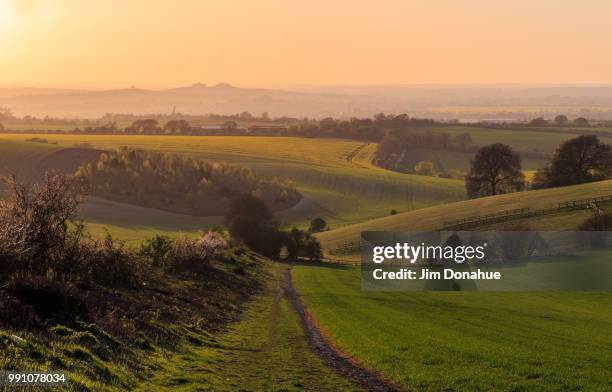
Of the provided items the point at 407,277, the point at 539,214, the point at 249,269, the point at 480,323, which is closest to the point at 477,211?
the point at 539,214

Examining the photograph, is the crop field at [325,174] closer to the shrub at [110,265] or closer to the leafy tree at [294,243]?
the leafy tree at [294,243]

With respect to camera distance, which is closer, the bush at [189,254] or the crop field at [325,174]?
the bush at [189,254]

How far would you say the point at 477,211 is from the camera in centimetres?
8794

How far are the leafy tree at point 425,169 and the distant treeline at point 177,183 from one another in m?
44.2

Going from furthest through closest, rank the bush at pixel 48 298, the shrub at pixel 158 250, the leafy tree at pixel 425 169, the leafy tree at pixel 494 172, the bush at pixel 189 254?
the leafy tree at pixel 425 169
the leafy tree at pixel 494 172
the bush at pixel 189 254
the shrub at pixel 158 250
the bush at pixel 48 298

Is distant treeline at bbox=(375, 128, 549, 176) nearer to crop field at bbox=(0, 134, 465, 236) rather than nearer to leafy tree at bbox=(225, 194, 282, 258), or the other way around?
crop field at bbox=(0, 134, 465, 236)

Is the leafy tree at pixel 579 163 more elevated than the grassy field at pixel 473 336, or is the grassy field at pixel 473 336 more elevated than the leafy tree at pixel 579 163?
the leafy tree at pixel 579 163

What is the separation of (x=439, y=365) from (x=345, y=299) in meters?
21.0

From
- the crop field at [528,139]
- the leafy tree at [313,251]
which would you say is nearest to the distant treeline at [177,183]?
the leafy tree at [313,251]

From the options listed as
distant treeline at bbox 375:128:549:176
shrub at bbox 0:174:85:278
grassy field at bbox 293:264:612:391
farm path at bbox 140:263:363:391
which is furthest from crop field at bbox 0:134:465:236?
farm path at bbox 140:263:363:391

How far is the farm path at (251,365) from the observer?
17766mm

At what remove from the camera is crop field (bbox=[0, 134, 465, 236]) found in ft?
417

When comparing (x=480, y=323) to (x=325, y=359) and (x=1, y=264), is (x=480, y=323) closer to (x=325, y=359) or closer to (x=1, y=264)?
(x=325, y=359)

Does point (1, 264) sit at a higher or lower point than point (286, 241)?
higher
